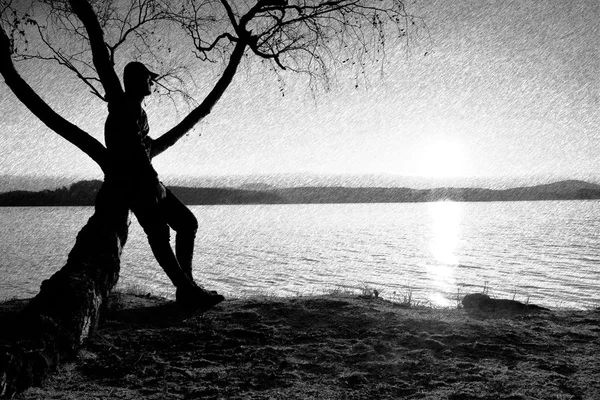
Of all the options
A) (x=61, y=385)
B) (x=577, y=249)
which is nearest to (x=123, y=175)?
(x=61, y=385)

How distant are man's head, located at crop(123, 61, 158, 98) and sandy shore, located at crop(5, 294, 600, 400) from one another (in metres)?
2.97

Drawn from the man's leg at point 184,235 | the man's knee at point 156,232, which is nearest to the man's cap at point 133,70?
the man's leg at point 184,235

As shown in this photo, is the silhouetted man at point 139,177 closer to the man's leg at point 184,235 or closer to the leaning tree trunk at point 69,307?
the man's leg at point 184,235

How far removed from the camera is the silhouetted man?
23.0ft

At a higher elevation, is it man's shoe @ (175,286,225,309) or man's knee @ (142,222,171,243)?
man's knee @ (142,222,171,243)

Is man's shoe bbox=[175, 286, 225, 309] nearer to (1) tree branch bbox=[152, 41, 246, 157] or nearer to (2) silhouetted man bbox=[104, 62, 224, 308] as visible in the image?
(2) silhouetted man bbox=[104, 62, 224, 308]

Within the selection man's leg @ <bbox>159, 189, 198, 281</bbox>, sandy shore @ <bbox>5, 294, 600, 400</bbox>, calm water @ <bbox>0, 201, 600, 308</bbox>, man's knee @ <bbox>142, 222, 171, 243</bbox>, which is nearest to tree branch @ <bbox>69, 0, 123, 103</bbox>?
man's leg @ <bbox>159, 189, 198, 281</bbox>

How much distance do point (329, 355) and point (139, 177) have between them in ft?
11.7

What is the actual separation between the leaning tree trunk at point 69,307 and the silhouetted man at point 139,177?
28 cm

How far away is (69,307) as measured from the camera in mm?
5188

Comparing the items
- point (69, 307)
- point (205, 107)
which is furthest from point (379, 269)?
point (69, 307)

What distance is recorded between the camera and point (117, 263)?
6492 millimetres

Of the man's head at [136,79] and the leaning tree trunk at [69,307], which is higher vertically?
the man's head at [136,79]

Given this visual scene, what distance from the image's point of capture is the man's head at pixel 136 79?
7125 millimetres
